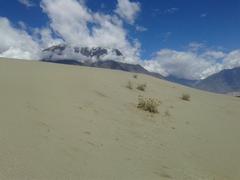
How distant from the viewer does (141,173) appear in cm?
557

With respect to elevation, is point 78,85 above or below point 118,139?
above

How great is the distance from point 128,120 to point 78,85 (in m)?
4.25

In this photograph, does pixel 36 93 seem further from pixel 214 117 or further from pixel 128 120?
pixel 214 117

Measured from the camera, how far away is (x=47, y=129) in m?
6.70

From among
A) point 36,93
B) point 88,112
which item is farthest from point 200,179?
point 36,93

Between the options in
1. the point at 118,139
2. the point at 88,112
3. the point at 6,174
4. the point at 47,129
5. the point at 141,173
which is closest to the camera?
the point at 6,174

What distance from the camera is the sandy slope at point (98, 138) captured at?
5254mm

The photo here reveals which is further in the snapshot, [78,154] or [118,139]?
[118,139]

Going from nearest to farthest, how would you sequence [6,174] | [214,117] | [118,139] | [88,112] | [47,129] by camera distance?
[6,174] < [47,129] < [118,139] < [88,112] < [214,117]

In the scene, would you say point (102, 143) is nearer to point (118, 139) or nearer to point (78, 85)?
point (118, 139)

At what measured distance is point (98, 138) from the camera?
704cm

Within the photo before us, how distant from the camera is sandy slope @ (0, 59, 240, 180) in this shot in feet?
17.2

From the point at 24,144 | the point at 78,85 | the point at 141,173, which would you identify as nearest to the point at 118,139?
the point at 141,173

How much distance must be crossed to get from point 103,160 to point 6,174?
6.31 feet
